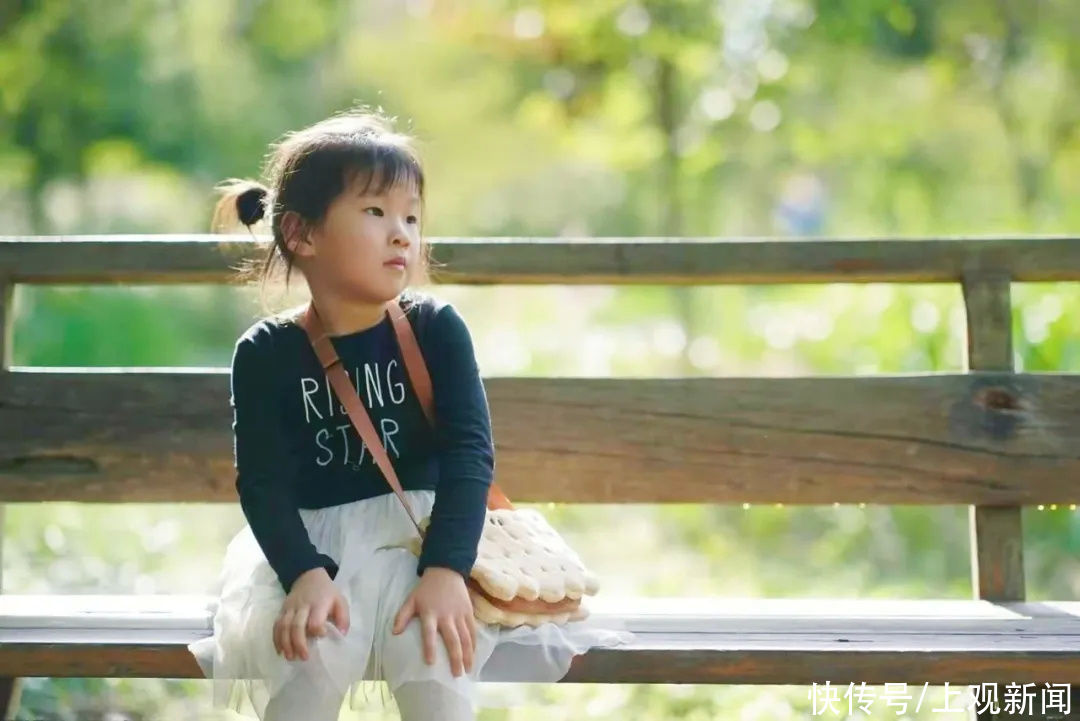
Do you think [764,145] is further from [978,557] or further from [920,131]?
[978,557]

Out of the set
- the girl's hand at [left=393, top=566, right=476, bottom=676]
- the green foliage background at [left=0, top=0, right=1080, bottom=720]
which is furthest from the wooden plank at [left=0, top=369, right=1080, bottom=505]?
the green foliage background at [left=0, top=0, right=1080, bottom=720]

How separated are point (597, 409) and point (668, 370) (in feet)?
15.9

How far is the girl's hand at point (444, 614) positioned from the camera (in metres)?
1.82

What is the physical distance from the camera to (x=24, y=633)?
6.78 feet

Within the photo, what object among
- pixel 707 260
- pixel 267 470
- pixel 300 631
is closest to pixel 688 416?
pixel 707 260

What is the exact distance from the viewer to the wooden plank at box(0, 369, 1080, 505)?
100 inches

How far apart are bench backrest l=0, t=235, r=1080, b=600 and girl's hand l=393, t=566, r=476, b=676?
2.26 feet

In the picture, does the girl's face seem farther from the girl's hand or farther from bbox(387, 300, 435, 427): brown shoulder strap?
the girl's hand

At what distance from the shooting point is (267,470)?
6.61 feet

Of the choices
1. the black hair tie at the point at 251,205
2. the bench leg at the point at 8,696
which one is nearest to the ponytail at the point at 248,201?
the black hair tie at the point at 251,205

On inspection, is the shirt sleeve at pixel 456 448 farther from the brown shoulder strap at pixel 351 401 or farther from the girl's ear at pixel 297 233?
the girl's ear at pixel 297 233

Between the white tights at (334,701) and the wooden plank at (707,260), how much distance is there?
38.7 inches

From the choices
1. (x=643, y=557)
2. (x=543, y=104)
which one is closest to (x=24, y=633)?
(x=643, y=557)

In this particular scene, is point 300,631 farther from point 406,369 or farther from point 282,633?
point 406,369
